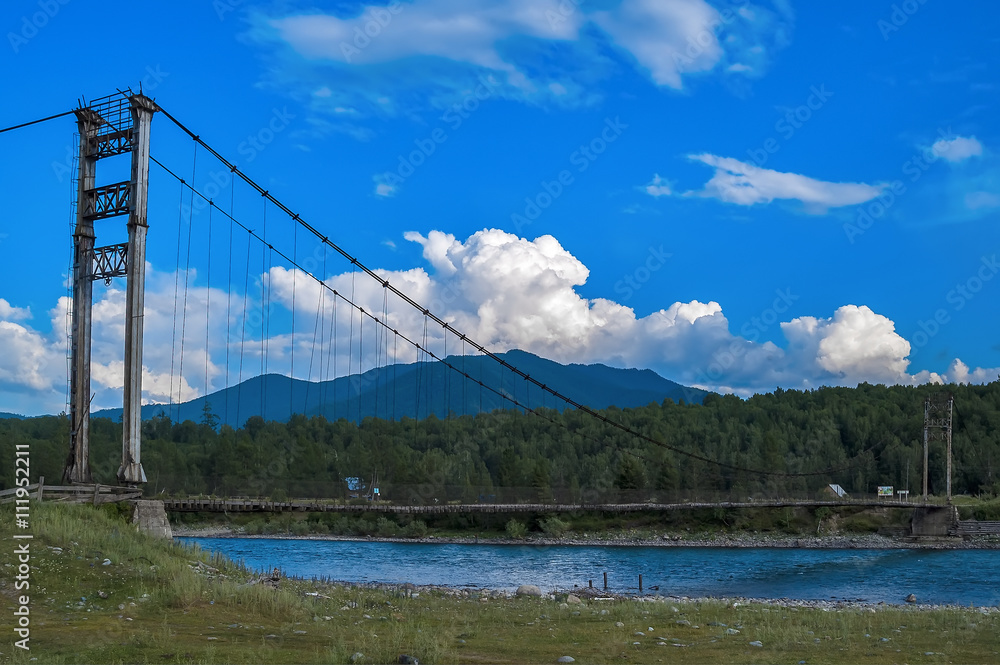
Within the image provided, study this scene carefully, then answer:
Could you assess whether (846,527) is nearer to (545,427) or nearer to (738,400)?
(545,427)

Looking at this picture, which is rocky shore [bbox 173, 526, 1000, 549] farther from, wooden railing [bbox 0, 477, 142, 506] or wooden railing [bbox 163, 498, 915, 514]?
wooden railing [bbox 0, 477, 142, 506]

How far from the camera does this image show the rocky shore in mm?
67500

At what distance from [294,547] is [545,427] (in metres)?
62.5

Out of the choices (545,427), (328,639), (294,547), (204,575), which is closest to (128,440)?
(204,575)

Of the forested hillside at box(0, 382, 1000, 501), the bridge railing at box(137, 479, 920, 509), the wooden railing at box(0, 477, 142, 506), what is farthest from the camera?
the forested hillside at box(0, 382, 1000, 501)

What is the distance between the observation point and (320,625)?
1428 cm

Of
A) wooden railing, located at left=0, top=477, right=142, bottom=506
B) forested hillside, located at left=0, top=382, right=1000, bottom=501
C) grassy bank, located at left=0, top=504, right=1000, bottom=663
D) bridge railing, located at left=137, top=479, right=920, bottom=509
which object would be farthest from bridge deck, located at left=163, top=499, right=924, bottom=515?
forested hillside, located at left=0, top=382, right=1000, bottom=501

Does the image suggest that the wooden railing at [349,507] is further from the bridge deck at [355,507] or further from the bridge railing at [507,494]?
the bridge railing at [507,494]

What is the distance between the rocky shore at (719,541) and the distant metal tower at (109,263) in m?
52.9

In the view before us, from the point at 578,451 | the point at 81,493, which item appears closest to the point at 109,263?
the point at 81,493

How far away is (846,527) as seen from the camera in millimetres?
77375

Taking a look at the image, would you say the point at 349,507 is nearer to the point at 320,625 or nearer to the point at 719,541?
the point at 320,625

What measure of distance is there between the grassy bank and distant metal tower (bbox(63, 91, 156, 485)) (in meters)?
2.63

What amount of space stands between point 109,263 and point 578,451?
96469 mm
